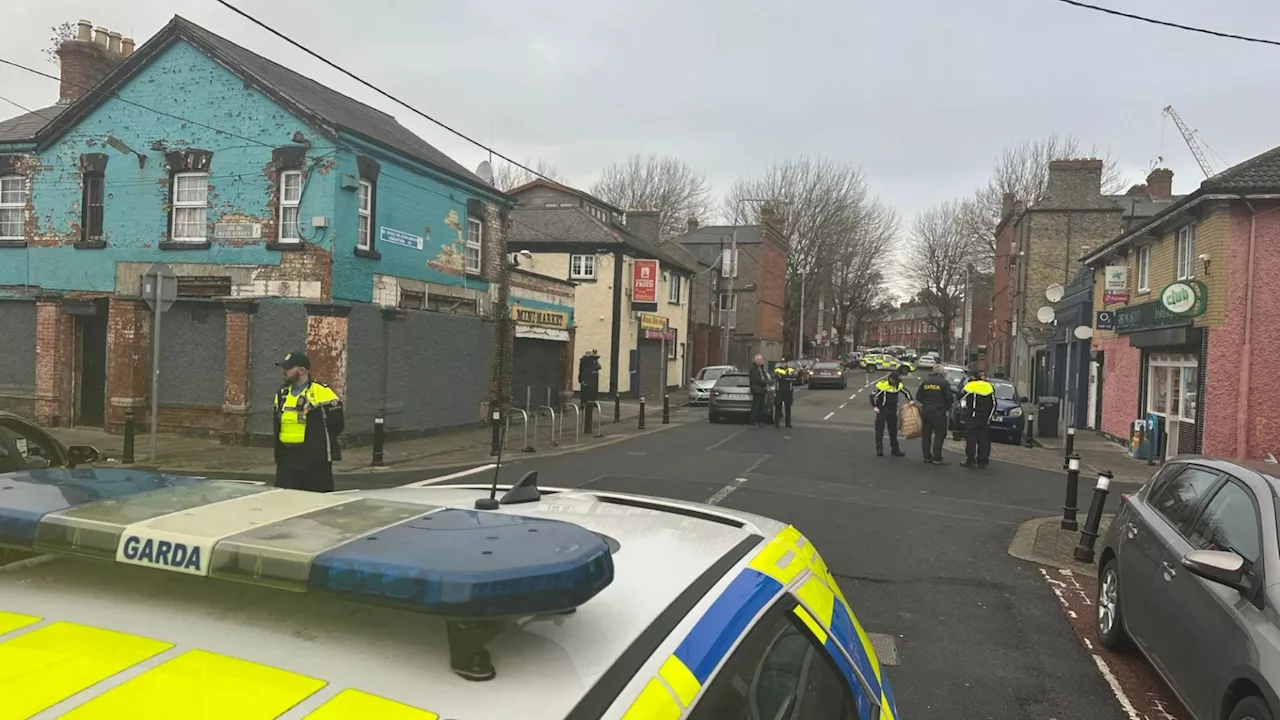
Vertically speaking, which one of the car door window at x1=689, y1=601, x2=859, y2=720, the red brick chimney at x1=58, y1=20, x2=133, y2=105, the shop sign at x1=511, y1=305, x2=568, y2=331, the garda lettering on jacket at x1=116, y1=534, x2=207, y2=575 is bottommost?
the car door window at x1=689, y1=601, x2=859, y2=720

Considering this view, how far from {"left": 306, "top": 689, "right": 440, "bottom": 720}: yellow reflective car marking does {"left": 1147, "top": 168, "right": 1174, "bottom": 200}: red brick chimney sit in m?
43.3

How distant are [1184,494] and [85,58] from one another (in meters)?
22.9

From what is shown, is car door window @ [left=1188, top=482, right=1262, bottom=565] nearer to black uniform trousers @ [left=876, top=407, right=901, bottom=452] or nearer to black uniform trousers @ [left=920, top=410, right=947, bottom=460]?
black uniform trousers @ [left=920, top=410, right=947, bottom=460]

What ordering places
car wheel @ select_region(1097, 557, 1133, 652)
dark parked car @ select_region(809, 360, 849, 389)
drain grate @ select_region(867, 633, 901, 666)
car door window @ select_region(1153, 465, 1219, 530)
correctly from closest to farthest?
car door window @ select_region(1153, 465, 1219, 530), drain grate @ select_region(867, 633, 901, 666), car wheel @ select_region(1097, 557, 1133, 652), dark parked car @ select_region(809, 360, 849, 389)

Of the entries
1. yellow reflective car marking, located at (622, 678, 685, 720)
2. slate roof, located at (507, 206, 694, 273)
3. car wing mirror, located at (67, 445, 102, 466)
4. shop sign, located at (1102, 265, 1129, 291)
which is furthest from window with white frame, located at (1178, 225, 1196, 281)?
yellow reflective car marking, located at (622, 678, 685, 720)

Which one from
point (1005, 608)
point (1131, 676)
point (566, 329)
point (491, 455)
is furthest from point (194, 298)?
point (1131, 676)

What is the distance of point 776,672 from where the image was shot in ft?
6.31

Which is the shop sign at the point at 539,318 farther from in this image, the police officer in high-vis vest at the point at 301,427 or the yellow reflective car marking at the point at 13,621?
the yellow reflective car marking at the point at 13,621

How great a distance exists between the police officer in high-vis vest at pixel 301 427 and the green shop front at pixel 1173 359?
54.7 feet

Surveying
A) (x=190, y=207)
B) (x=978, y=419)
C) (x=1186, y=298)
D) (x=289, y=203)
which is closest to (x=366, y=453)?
(x=289, y=203)

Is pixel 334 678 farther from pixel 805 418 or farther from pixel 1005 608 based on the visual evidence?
pixel 805 418

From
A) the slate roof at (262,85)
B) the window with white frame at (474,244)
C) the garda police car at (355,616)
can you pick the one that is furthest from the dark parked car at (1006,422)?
the garda police car at (355,616)

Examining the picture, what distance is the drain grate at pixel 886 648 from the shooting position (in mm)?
5359

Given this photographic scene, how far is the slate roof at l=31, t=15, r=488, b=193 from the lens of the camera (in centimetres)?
1616
